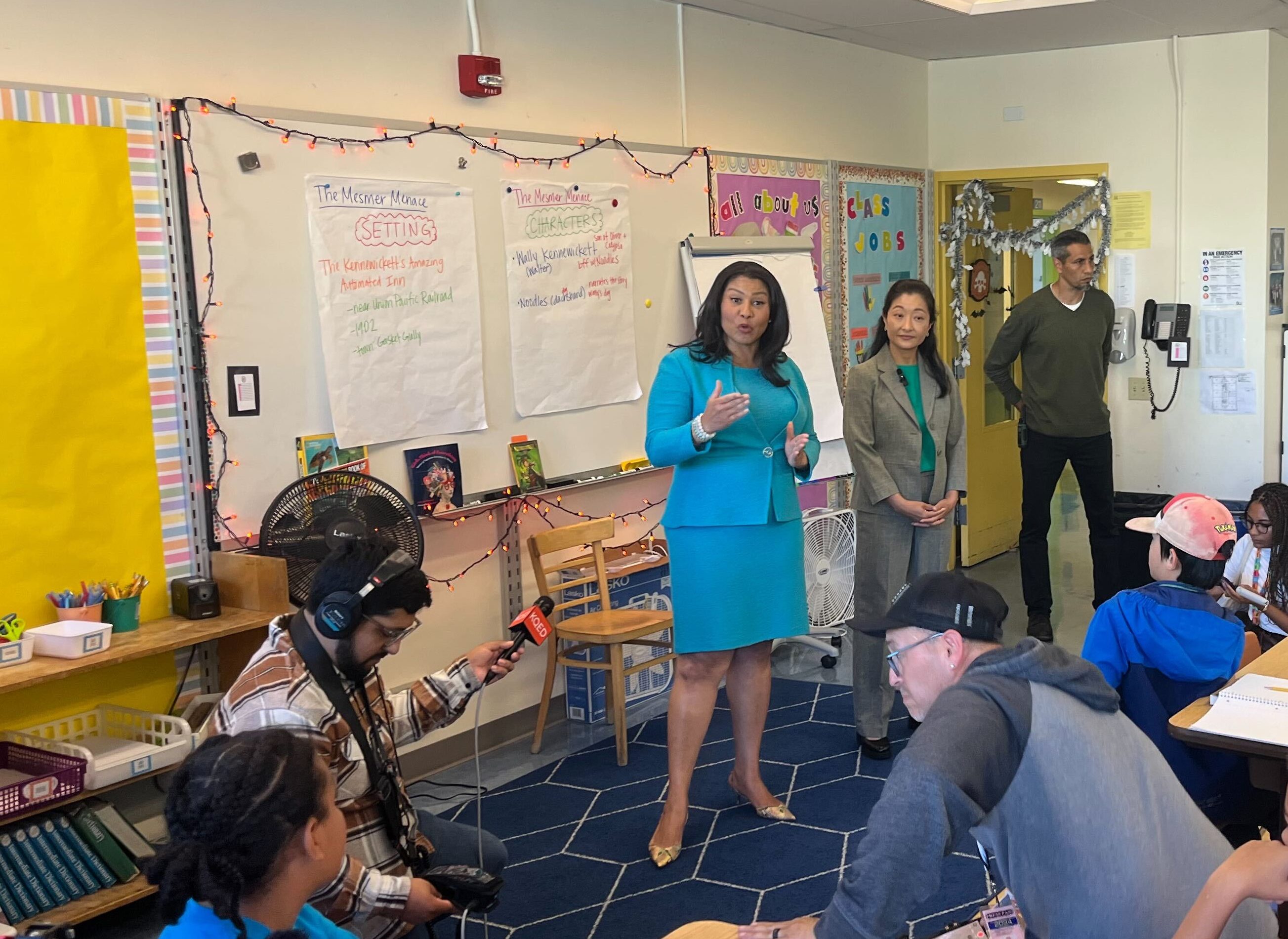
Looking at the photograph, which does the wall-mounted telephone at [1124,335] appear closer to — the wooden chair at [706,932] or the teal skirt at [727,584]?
the teal skirt at [727,584]

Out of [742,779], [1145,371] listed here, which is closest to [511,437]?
[742,779]

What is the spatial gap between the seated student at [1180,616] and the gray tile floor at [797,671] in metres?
1.99

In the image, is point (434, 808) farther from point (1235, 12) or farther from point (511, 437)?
point (1235, 12)

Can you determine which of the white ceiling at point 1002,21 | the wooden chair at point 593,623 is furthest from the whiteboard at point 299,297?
the white ceiling at point 1002,21

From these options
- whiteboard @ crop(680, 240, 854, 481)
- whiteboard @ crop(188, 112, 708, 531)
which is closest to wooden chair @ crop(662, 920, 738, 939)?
whiteboard @ crop(188, 112, 708, 531)

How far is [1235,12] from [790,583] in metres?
3.92

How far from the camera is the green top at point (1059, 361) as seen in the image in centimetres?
575

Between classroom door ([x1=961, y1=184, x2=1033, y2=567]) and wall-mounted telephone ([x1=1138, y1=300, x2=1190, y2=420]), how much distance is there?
0.85 metres

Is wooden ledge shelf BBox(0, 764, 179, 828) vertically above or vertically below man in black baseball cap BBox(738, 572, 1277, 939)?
below

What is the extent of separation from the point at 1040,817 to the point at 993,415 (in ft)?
19.8

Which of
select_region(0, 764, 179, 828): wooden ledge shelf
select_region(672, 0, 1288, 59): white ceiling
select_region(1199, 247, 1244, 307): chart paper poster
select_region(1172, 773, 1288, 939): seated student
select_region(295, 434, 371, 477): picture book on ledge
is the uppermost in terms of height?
select_region(672, 0, 1288, 59): white ceiling

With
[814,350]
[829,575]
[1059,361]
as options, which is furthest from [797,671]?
[1059,361]

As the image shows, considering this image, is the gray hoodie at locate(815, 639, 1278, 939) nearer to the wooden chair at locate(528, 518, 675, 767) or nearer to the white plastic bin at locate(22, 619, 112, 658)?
the white plastic bin at locate(22, 619, 112, 658)

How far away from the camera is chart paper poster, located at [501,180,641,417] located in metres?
4.48
